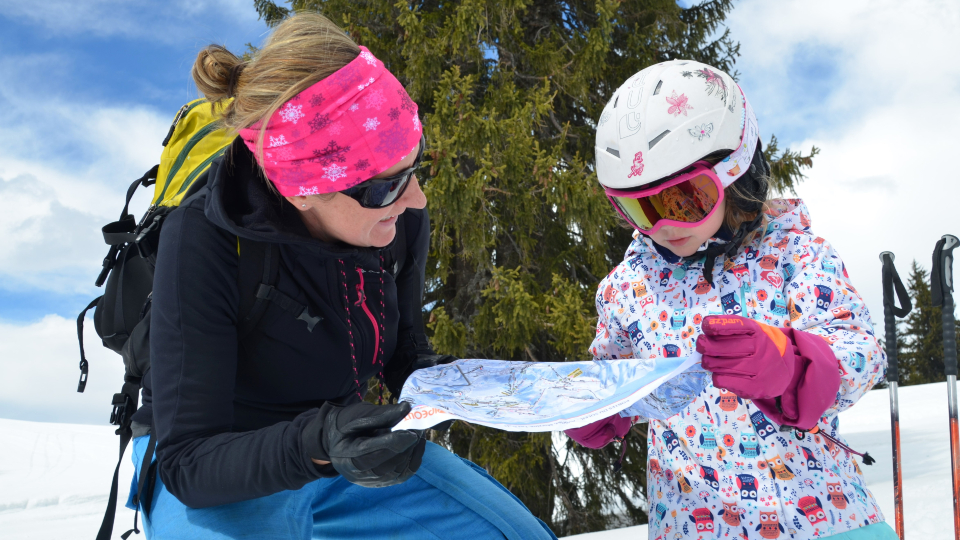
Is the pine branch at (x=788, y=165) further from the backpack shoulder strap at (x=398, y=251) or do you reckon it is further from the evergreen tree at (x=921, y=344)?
the evergreen tree at (x=921, y=344)

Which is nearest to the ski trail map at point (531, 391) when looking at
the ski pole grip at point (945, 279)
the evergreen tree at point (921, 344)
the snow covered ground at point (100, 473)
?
the ski pole grip at point (945, 279)

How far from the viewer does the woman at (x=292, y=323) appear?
5.49 ft

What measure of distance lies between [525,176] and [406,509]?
4434 mm

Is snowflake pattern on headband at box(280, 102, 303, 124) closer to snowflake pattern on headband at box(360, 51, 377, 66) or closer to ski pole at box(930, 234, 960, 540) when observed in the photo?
snowflake pattern on headband at box(360, 51, 377, 66)

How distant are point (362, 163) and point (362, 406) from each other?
0.69 m

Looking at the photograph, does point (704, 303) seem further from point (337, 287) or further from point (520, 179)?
point (520, 179)

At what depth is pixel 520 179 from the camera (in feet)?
19.7

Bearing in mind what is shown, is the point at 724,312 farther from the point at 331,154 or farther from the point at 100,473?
the point at 100,473

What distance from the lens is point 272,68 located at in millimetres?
1824

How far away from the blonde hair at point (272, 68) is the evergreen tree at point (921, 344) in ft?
95.4

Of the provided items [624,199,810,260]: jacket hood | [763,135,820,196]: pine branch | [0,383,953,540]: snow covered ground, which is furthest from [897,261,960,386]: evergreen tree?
[624,199,810,260]: jacket hood

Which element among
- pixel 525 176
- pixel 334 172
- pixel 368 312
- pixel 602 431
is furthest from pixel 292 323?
pixel 525 176

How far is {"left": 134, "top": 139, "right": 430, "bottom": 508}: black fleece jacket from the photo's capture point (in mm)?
1637

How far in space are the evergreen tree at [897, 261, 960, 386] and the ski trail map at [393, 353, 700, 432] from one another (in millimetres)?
28546
